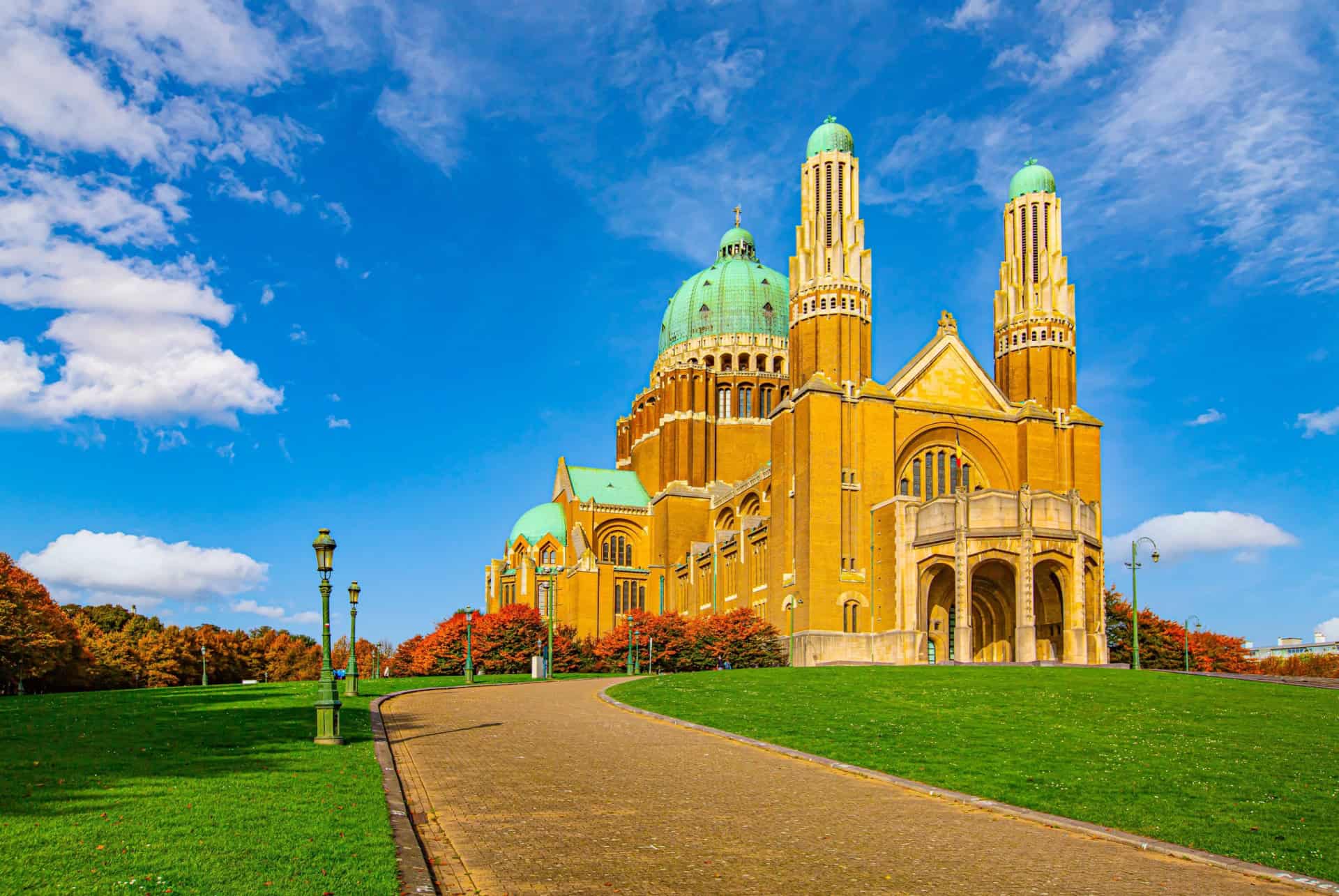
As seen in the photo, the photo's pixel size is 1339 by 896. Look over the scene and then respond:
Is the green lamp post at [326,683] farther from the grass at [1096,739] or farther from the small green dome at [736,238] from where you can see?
the small green dome at [736,238]

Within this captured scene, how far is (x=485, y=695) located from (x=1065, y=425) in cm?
4053

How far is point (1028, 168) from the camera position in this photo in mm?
65062

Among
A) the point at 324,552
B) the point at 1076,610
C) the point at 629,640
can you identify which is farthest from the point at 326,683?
the point at 629,640

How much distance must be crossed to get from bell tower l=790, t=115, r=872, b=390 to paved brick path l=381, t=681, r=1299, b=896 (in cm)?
4138

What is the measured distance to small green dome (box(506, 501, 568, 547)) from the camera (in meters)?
81.5

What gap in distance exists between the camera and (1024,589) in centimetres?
5038

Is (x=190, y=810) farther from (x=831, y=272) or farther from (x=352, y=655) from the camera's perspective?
(x=831, y=272)

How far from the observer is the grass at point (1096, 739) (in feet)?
44.9

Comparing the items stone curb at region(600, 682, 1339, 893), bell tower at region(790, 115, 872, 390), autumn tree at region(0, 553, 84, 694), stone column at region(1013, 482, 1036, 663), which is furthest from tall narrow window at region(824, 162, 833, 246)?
stone curb at region(600, 682, 1339, 893)

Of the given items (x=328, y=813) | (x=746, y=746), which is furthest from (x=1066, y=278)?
(x=328, y=813)

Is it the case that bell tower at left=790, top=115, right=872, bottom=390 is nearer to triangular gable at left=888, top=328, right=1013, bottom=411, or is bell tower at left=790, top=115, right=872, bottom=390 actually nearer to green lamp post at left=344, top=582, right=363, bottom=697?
triangular gable at left=888, top=328, right=1013, bottom=411

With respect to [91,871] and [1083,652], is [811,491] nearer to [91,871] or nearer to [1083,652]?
[1083,652]

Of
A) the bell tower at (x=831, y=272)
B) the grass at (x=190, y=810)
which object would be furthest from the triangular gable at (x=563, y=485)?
the grass at (x=190, y=810)

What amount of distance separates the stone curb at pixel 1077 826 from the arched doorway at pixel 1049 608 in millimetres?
35528
